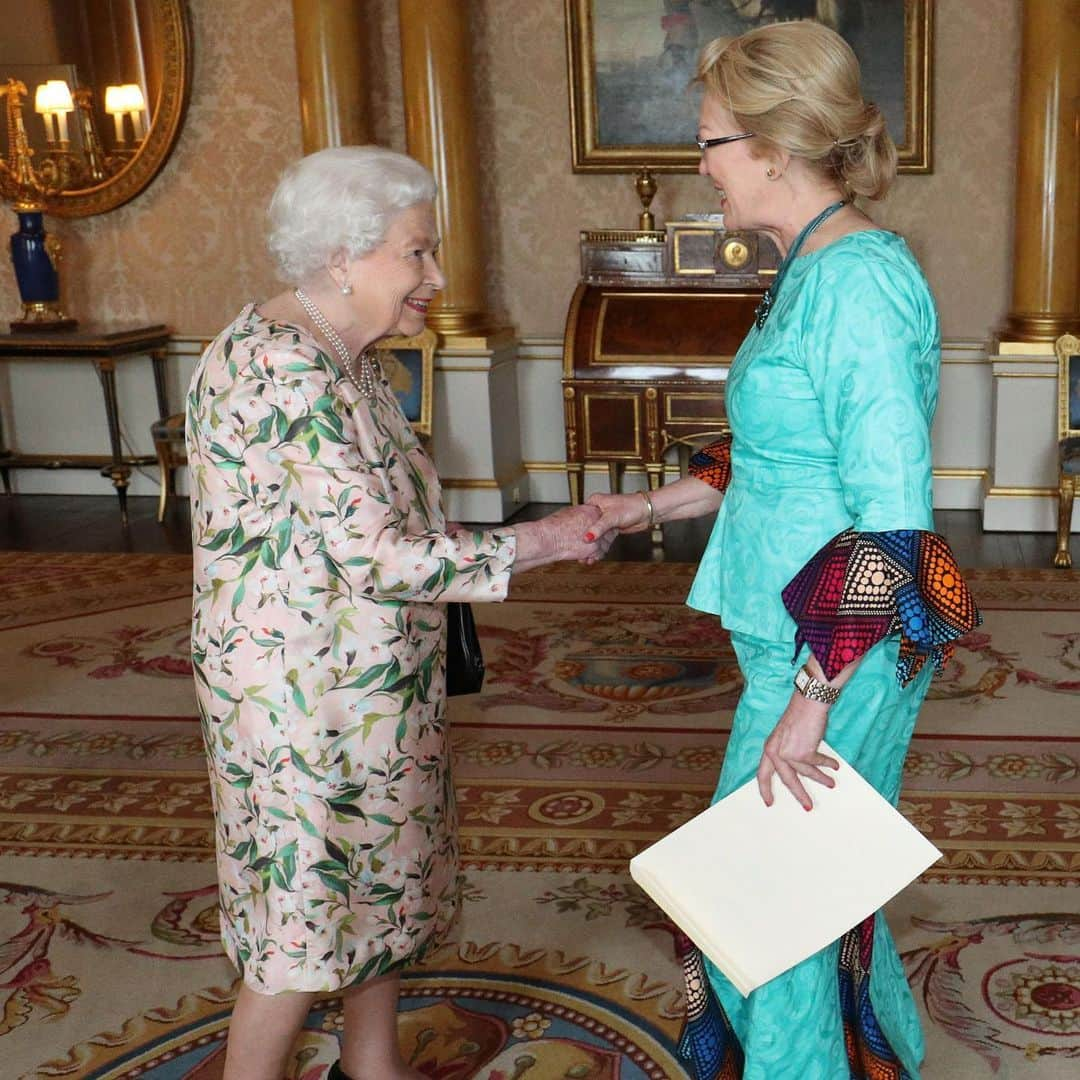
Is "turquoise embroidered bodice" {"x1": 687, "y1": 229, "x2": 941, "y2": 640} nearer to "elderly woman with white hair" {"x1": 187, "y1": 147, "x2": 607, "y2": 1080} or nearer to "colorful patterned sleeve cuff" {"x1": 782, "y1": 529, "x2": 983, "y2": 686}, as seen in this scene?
"colorful patterned sleeve cuff" {"x1": 782, "y1": 529, "x2": 983, "y2": 686}

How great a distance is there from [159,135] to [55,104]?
0.59m

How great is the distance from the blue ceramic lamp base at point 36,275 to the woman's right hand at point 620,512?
19.9 ft

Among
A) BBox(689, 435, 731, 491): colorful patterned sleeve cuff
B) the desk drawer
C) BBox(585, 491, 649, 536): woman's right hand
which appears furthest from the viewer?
the desk drawer

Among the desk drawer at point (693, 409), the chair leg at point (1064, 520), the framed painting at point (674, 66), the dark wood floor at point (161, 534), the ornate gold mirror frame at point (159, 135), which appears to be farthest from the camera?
the ornate gold mirror frame at point (159, 135)

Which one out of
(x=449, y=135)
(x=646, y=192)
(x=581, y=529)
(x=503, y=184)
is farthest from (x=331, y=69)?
(x=581, y=529)

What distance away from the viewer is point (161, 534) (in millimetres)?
7242

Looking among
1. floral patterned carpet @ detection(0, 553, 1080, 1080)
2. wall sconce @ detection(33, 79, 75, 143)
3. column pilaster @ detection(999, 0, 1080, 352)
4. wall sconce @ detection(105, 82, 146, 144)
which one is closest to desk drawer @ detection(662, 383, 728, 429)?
floral patterned carpet @ detection(0, 553, 1080, 1080)

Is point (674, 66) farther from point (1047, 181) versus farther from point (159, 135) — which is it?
point (159, 135)

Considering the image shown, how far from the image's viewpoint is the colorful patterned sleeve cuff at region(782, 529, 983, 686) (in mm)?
1869

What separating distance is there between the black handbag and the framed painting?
5.08m

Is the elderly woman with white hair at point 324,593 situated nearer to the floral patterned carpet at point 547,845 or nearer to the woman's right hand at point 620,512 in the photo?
the woman's right hand at point 620,512

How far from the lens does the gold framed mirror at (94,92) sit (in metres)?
7.75

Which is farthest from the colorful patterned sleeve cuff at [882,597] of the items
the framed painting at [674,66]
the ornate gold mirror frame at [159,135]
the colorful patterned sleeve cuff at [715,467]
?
the ornate gold mirror frame at [159,135]

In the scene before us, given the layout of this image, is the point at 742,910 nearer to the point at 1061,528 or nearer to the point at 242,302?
the point at 1061,528
